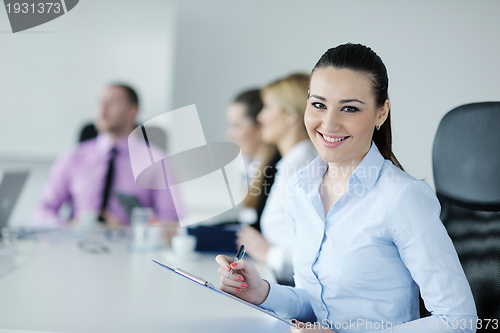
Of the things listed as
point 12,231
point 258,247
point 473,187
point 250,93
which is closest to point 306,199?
point 473,187

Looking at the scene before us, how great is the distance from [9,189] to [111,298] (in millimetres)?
893

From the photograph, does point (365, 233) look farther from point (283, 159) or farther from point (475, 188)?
point (283, 159)

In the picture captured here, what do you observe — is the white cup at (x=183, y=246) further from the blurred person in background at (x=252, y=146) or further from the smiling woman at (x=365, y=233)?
the blurred person in background at (x=252, y=146)

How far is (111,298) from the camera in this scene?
43.5 inches

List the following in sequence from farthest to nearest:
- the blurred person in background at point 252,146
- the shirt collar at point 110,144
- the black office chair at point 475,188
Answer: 1. the shirt collar at point 110,144
2. the blurred person in background at point 252,146
3. the black office chair at point 475,188

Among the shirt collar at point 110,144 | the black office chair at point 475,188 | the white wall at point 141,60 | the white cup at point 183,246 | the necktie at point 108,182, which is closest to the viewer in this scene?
the black office chair at point 475,188

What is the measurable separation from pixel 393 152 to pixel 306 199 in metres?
A: 0.25

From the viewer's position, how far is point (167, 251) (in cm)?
171

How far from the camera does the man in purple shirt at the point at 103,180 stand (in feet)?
8.79

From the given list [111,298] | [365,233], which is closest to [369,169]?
[365,233]

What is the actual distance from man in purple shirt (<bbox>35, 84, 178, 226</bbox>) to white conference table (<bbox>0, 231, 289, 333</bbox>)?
3.71ft

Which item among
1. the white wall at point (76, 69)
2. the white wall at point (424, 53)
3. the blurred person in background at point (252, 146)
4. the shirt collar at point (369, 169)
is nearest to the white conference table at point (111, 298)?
the shirt collar at point (369, 169)

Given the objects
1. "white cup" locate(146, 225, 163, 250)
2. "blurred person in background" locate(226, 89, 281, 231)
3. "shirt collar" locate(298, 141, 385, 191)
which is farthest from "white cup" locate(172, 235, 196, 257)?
"shirt collar" locate(298, 141, 385, 191)

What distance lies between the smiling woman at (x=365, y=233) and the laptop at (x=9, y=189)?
1.18m
